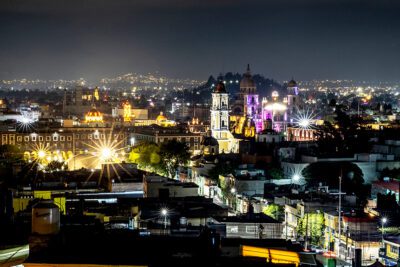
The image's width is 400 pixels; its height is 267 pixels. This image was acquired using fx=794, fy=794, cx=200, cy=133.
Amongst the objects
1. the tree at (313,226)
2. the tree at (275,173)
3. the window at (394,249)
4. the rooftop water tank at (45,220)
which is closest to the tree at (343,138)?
the tree at (275,173)

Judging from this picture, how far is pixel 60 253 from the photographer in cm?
841

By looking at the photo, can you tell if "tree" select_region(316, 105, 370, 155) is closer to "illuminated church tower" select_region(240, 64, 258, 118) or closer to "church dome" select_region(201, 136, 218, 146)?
"church dome" select_region(201, 136, 218, 146)

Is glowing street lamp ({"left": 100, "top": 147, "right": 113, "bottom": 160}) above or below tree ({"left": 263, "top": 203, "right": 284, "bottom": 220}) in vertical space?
above

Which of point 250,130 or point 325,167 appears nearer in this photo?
point 325,167

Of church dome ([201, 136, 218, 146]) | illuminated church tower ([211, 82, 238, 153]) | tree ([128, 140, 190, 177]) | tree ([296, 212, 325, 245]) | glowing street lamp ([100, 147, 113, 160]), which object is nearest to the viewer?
tree ([296, 212, 325, 245])

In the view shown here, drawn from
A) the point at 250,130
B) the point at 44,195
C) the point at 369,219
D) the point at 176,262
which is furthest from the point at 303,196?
the point at 250,130

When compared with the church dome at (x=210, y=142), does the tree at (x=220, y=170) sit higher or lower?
lower

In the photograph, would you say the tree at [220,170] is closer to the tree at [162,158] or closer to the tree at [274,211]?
the tree at [162,158]

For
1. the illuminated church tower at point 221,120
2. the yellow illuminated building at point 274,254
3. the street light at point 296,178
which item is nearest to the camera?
the yellow illuminated building at point 274,254

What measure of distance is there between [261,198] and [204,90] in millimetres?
162480

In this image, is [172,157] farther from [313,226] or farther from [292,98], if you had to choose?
[292,98]

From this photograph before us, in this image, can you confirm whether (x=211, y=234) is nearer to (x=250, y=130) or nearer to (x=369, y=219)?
(x=369, y=219)

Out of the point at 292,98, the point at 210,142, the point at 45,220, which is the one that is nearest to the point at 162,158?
the point at 210,142

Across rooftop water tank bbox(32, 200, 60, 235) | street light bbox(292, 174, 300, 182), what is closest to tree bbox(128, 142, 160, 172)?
street light bbox(292, 174, 300, 182)
